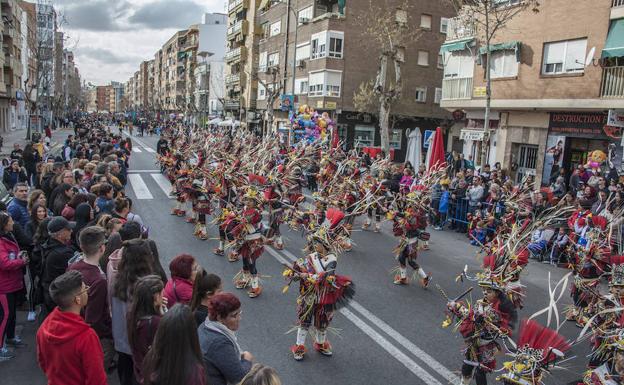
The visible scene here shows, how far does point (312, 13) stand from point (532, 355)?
122 feet

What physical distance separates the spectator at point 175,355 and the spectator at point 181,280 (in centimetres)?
156

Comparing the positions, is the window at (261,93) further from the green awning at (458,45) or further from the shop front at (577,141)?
the shop front at (577,141)

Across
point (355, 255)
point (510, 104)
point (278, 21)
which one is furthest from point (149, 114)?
point (355, 255)

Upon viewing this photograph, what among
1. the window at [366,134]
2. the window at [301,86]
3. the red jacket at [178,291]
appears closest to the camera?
the red jacket at [178,291]

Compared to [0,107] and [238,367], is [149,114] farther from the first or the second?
[238,367]

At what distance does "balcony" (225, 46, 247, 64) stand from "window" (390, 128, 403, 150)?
24984 mm

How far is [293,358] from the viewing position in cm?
642

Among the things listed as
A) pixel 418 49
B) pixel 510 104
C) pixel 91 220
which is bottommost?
pixel 91 220

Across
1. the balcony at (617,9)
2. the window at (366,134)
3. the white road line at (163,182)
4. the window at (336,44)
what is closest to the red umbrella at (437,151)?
the balcony at (617,9)

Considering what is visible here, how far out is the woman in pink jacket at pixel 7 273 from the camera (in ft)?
18.7

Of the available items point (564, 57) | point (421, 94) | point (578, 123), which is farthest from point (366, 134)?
point (578, 123)

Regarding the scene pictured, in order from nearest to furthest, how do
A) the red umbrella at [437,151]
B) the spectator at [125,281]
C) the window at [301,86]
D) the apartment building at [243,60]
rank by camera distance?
the spectator at [125,281], the red umbrella at [437,151], the window at [301,86], the apartment building at [243,60]

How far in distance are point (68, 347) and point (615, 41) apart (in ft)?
65.0

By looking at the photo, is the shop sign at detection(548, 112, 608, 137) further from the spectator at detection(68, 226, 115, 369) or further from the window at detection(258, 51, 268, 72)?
the window at detection(258, 51, 268, 72)
